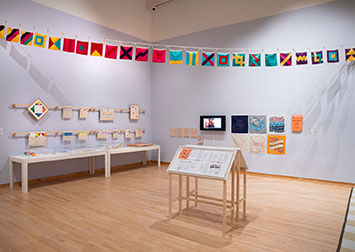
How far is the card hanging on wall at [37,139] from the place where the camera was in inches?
224

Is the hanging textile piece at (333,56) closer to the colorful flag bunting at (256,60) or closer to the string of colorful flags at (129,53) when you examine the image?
the string of colorful flags at (129,53)

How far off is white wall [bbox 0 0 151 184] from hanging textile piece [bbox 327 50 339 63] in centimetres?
523

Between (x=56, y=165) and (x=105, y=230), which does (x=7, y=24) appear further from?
(x=105, y=230)

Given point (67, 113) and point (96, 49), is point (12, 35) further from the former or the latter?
point (67, 113)

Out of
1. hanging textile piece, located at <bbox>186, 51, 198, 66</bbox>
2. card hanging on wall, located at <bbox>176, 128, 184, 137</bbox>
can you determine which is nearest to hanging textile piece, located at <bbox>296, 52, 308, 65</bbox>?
hanging textile piece, located at <bbox>186, 51, 198, 66</bbox>

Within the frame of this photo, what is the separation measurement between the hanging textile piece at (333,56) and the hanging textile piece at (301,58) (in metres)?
0.44

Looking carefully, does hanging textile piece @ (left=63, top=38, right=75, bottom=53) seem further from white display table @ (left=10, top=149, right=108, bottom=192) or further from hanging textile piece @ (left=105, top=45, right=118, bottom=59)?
white display table @ (left=10, top=149, right=108, bottom=192)

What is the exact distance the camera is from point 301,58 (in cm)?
579

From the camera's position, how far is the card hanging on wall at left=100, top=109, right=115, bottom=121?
7.13 metres

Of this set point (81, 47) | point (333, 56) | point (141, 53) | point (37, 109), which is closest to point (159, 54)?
point (141, 53)

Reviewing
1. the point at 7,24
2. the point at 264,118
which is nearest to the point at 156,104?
the point at 264,118

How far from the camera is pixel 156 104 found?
28.3 feet

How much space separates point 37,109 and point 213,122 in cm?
436

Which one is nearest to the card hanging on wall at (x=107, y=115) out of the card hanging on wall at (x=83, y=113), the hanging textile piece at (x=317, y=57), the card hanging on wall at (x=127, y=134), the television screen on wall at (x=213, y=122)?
the card hanging on wall at (x=83, y=113)
